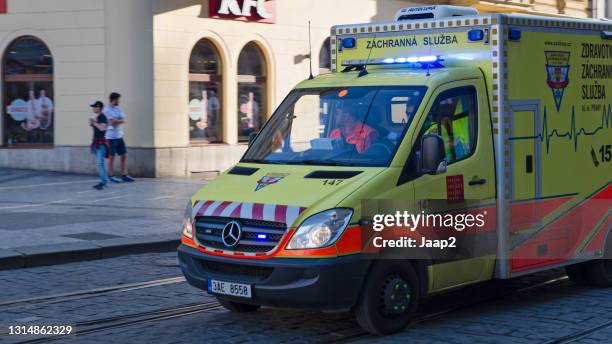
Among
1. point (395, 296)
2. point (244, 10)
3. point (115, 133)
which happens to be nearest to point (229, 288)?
point (395, 296)

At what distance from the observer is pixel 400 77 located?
8.70 metres

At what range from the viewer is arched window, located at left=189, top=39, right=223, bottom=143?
894 inches

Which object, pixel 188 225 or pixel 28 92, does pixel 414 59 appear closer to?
pixel 188 225

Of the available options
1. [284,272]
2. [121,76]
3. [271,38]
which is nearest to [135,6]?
[121,76]

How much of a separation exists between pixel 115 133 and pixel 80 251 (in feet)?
28.2

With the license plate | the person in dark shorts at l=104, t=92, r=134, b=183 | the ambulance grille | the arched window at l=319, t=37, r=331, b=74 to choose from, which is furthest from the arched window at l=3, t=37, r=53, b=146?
the license plate

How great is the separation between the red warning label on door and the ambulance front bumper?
109cm

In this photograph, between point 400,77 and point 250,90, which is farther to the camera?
point 250,90

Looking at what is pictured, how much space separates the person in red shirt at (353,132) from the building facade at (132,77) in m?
13.3

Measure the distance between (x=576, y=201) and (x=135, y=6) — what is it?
13.4 meters

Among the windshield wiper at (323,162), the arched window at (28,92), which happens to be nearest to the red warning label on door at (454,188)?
the windshield wiper at (323,162)

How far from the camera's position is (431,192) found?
822 centimetres

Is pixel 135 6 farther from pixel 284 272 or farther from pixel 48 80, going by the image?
pixel 284 272

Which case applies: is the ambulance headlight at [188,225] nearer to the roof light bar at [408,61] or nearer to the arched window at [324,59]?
the roof light bar at [408,61]
